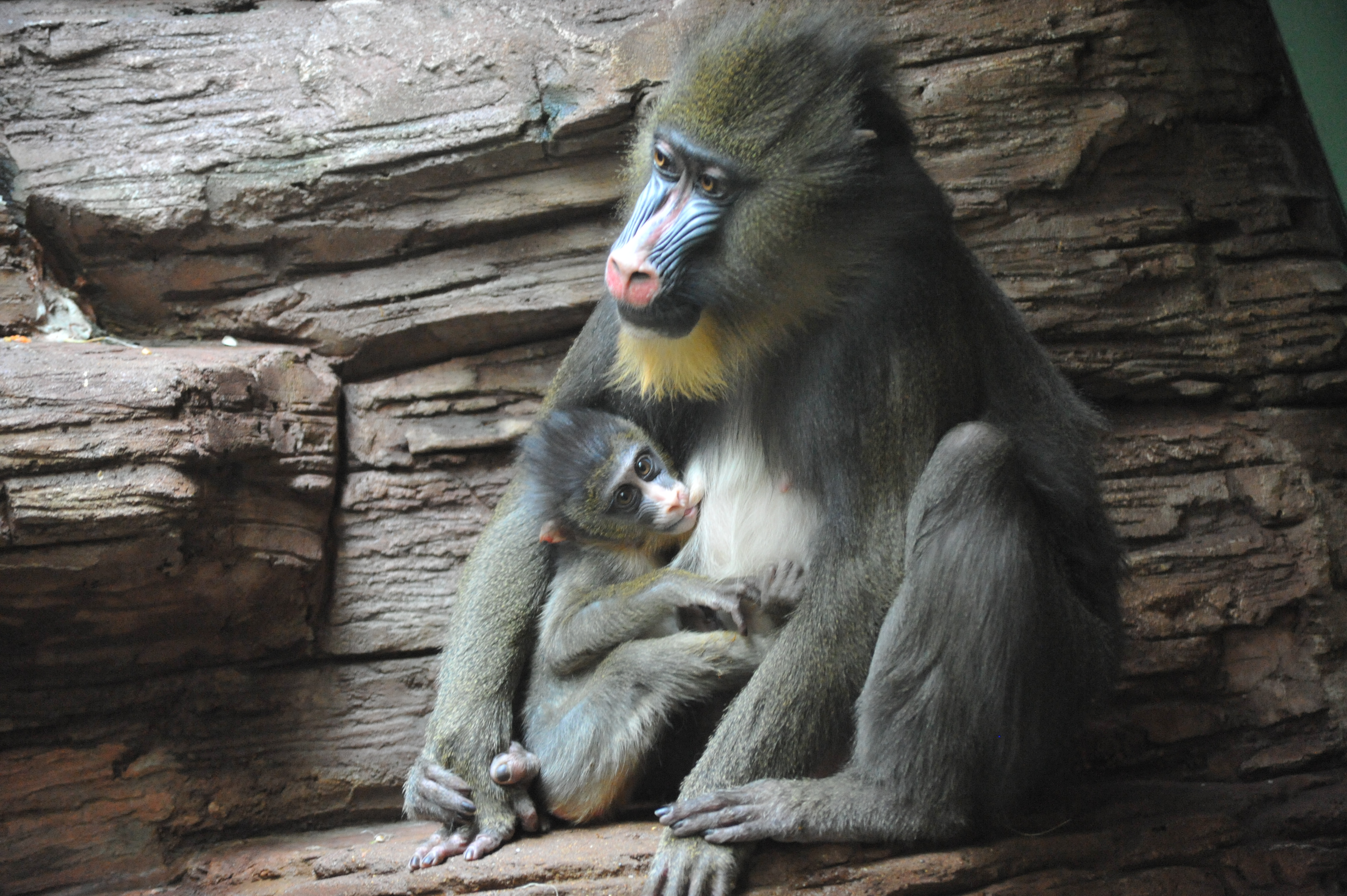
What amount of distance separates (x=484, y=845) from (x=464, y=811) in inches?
5.4

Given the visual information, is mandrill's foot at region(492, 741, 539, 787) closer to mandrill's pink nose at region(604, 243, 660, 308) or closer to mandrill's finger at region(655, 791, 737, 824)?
mandrill's finger at region(655, 791, 737, 824)

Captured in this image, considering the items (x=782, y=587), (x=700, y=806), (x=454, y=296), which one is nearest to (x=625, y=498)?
(x=782, y=587)

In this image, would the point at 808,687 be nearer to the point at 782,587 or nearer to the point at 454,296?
the point at 782,587

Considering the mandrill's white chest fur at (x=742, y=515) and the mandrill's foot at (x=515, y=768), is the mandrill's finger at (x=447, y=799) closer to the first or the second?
the mandrill's foot at (x=515, y=768)

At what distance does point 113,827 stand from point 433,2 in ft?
11.7

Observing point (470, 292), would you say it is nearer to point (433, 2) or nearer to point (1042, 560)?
point (433, 2)

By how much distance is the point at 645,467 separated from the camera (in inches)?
149

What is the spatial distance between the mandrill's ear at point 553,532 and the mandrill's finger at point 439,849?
38.5 inches

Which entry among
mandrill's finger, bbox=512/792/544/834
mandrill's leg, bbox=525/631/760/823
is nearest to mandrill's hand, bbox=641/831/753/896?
mandrill's leg, bbox=525/631/760/823

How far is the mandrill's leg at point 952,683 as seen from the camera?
3035 mm

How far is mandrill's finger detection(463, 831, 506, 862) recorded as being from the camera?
11.4ft

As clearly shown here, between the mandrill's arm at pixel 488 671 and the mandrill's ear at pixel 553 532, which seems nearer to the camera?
the mandrill's arm at pixel 488 671

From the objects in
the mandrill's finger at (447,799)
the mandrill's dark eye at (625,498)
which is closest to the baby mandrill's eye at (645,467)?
the mandrill's dark eye at (625,498)

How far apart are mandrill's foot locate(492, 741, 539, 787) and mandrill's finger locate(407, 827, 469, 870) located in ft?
0.66
